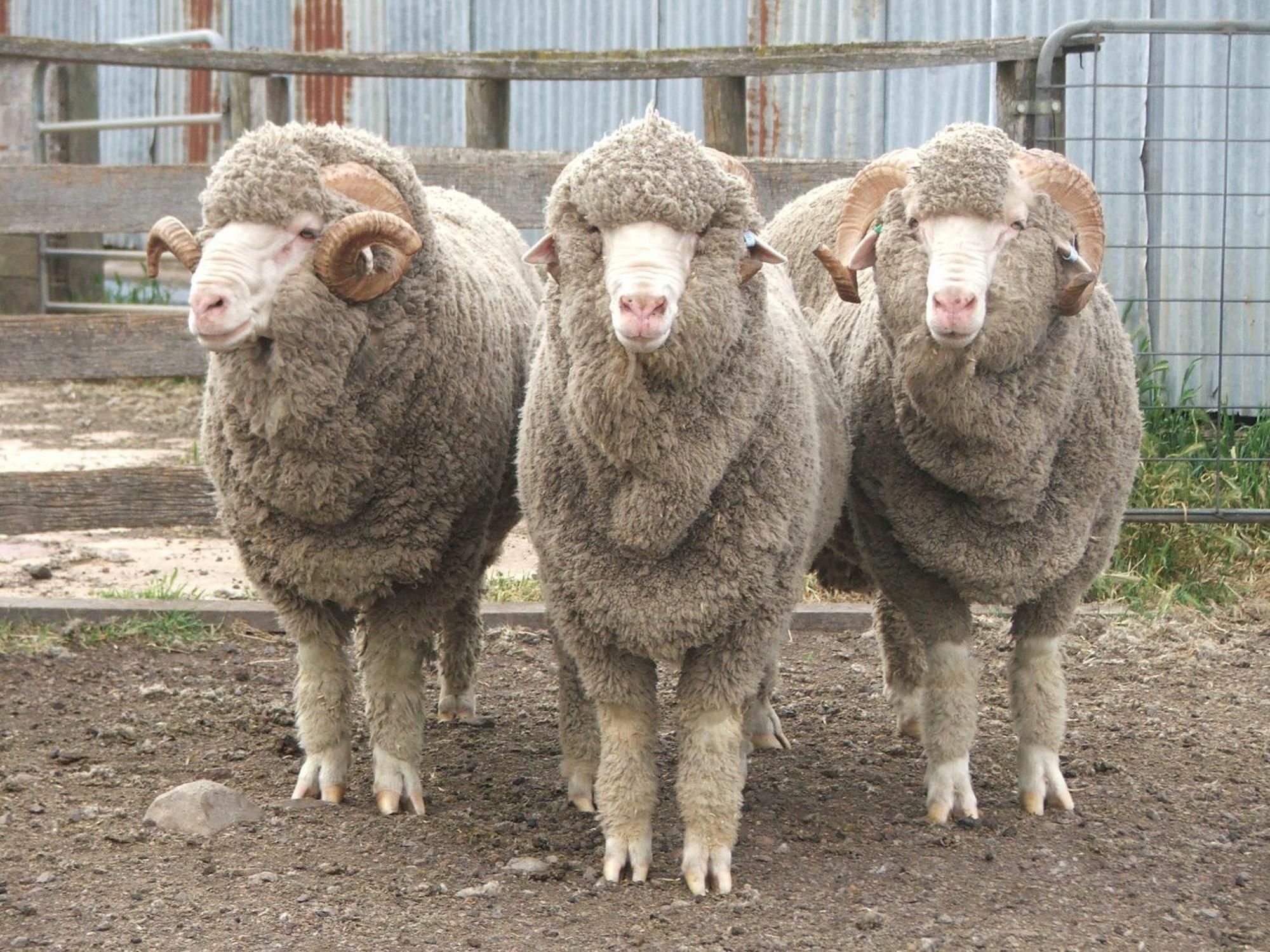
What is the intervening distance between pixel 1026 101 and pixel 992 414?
106 inches

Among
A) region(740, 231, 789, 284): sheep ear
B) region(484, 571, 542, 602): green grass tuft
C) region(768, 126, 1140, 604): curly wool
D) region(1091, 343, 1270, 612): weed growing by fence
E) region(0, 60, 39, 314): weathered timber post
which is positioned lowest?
region(484, 571, 542, 602): green grass tuft

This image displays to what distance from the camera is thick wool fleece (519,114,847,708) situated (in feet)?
11.7

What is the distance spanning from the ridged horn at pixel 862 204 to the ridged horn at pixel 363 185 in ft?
3.61

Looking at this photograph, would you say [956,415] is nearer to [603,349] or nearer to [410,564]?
[603,349]

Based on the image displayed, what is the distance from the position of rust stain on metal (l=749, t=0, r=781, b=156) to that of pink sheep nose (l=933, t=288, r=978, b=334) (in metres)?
5.91

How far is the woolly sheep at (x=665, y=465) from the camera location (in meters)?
3.52

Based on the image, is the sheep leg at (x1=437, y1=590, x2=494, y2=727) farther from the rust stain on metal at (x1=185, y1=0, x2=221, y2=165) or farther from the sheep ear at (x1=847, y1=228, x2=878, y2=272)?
the rust stain on metal at (x1=185, y1=0, x2=221, y2=165)

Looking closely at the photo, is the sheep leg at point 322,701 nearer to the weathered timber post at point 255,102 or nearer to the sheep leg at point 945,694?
the sheep leg at point 945,694

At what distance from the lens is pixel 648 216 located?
11.4 feet

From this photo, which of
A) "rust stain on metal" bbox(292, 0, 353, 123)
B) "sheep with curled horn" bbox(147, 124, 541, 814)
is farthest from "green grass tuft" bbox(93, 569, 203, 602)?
"rust stain on metal" bbox(292, 0, 353, 123)

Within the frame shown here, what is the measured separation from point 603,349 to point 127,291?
10.9m

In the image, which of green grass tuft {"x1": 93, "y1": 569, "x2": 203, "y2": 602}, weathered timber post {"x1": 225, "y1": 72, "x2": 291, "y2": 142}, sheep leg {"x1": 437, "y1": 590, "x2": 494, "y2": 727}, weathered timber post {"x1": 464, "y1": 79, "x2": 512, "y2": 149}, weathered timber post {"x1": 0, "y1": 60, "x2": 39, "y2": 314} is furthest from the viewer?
weathered timber post {"x1": 225, "y1": 72, "x2": 291, "y2": 142}

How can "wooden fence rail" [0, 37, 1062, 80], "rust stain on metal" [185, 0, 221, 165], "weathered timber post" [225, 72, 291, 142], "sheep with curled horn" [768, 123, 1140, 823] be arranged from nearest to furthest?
"sheep with curled horn" [768, 123, 1140, 823] → "wooden fence rail" [0, 37, 1062, 80] → "weathered timber post" [225, 72, 291, 142] → "rust stain on metal" [185, 0, 221, 165]

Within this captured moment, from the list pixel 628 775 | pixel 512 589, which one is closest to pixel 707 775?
pixel 628 775
